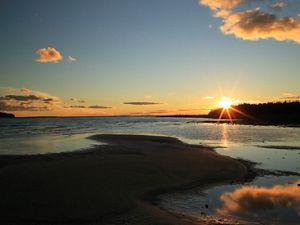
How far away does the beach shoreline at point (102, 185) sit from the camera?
38.3ft

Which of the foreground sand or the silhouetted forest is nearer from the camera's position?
the foreground sand

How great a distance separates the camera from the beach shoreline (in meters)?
11.7

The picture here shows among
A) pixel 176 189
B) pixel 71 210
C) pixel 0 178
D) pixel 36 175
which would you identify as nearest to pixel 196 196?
pixel 176 189

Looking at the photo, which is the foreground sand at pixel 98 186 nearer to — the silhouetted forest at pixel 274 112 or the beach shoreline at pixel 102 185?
the beach shoreline at pixel 102 185

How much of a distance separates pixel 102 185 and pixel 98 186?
259 mm

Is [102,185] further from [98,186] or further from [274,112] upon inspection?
[274,112]

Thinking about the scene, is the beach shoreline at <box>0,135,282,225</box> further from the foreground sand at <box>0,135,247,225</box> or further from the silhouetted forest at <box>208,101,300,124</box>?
the silhouetted forest at <box>208,101,300,124</box>

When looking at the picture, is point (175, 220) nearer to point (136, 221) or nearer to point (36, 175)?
point (136, 221)

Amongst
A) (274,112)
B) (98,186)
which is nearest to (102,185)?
(98,186)

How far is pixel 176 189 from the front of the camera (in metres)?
16.4

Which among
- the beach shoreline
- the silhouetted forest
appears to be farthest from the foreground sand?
the silhouetted forest

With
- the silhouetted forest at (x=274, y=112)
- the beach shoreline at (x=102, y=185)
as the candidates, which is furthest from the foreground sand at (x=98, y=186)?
the silhouetted forest at (x=274, y=112)

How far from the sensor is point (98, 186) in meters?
15.7

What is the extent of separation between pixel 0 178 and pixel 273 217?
1333 centimetres
